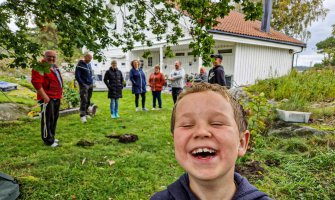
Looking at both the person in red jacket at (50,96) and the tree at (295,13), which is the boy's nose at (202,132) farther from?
the tree at (295,13)

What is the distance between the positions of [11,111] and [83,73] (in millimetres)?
3218

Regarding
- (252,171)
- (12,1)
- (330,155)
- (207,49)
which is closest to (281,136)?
(330,155)

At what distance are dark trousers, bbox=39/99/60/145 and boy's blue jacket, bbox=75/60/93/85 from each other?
2.20 m

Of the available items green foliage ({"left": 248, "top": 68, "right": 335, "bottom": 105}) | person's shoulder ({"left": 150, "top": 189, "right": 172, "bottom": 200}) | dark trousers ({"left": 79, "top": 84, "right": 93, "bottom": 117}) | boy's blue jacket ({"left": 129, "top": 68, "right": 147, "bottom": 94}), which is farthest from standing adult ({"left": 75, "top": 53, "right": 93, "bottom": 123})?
person's shoulder ({"left": 150, "top": 189, "right": 172, "bottom": 200})

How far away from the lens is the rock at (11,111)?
797 cm

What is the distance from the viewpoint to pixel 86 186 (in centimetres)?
345

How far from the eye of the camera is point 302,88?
7602 mm

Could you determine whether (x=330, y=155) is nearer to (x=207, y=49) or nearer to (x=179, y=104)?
(x=207, y=49)

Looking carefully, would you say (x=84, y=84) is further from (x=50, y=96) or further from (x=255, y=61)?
(x=255, y=61)

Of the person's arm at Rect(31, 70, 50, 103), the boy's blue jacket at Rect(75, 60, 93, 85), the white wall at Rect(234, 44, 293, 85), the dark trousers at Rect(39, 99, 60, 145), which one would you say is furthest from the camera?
the white wall at Rect(234, 44, 293, 85)

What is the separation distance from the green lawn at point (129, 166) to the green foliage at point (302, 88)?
2.59 meters

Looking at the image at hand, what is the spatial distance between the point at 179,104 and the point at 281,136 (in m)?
4.55

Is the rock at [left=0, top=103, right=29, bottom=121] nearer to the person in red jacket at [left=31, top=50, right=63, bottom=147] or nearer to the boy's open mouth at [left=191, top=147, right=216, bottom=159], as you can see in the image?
the person in red jacket at [left=31, top=50, right=63, bottom=147]

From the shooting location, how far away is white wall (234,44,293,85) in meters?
16.8
